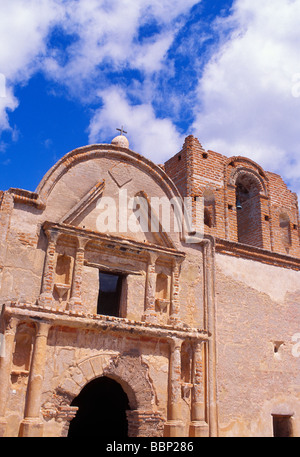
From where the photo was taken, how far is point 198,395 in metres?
7.53

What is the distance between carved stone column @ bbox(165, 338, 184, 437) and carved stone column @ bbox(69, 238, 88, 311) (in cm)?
179

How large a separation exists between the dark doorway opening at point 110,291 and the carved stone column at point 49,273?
1.14 metres

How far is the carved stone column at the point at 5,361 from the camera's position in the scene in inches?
233

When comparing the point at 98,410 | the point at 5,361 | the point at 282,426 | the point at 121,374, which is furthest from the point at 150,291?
the point at 282,426

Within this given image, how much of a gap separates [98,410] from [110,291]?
8.38ft

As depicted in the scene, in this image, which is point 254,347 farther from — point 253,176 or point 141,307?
point 253,176

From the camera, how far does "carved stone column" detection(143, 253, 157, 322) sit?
7.55 m

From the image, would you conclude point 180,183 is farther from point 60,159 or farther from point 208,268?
point 60,159

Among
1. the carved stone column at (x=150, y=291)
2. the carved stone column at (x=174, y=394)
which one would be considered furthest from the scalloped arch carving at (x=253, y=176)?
the carved stone column at (x=174, y=394)

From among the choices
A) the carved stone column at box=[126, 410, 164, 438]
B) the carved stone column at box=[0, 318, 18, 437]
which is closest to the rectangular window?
the carved stone column at box=[126, 410, 164, 438]

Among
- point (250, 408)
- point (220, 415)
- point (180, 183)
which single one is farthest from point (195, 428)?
point (180, 183)

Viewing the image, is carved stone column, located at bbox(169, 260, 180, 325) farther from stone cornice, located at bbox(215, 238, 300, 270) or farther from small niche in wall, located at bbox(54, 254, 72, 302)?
small niche in wall, located at bbox(54, 254, 72, 302)

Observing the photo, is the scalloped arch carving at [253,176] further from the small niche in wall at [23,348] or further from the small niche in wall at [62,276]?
the small niche in wall at [23,348]
